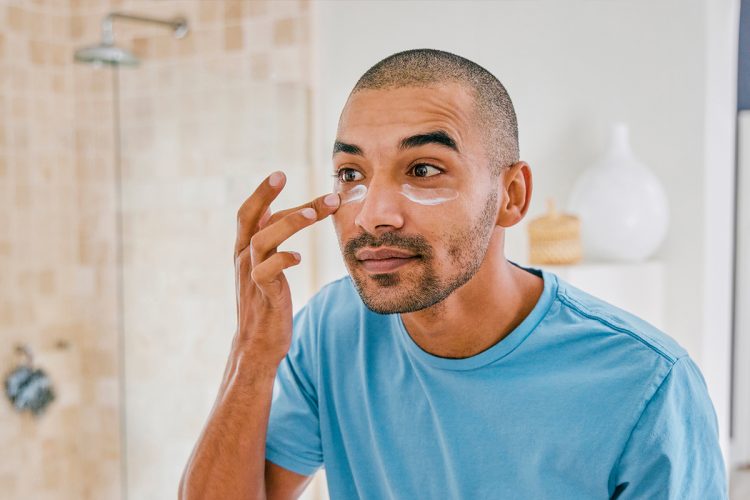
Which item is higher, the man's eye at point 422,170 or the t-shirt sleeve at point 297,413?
the man's eye at point 422,170

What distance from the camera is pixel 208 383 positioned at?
1827 mm

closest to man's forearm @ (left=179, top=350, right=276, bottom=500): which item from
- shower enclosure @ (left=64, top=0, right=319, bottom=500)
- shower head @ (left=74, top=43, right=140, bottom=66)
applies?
shower enclosure @ (left=64, top=0, right=319, bottom=500)

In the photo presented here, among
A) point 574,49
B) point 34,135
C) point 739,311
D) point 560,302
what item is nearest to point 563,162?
point 574,49

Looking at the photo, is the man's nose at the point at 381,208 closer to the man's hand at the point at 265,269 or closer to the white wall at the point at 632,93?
the man's hand at the point at 265,269

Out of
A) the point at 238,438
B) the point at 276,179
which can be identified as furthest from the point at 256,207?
the point at 238,438

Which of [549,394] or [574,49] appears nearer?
[549,394]

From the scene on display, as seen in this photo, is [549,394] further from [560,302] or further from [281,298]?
[281,298]

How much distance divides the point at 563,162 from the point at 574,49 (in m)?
0.24

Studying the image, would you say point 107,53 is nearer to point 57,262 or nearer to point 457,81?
point 57,262

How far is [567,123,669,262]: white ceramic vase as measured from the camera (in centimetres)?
155

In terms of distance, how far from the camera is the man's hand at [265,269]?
0.78m

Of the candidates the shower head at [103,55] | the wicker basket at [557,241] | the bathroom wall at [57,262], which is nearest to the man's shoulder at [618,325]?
the wicker basket at [557,241]

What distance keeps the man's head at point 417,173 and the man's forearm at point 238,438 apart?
0.16m

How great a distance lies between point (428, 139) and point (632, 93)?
0.99 m
